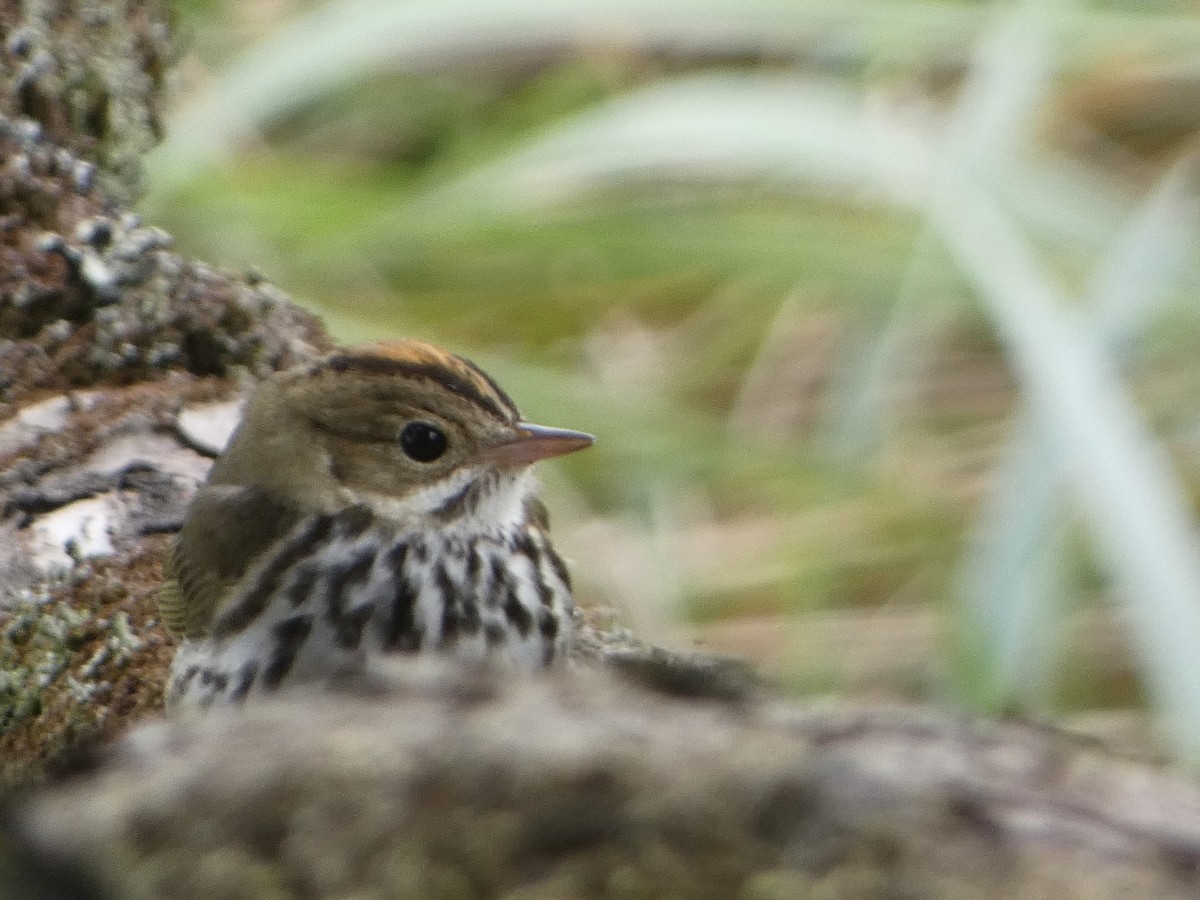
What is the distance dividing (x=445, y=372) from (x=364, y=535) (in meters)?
0.14

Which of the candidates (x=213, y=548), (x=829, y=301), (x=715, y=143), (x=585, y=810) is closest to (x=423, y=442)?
(x=213, y=548)

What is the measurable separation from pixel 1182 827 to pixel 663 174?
2.86 meters

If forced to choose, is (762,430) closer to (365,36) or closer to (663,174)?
(663,174)

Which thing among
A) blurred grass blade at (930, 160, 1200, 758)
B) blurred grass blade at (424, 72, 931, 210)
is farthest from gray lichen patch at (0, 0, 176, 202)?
blurred grass blade at (930, 160, 1200, 758)

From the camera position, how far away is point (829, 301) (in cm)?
351

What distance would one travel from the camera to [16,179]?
1.76m

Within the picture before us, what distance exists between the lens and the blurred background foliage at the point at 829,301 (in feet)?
8.11

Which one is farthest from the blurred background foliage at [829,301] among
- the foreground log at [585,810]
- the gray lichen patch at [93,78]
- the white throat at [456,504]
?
the foreground log at [585,810]

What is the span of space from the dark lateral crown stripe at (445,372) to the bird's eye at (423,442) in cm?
4

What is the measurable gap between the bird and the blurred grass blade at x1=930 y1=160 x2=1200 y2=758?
0.72 metres

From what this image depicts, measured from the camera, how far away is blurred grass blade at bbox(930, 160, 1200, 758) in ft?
6.94

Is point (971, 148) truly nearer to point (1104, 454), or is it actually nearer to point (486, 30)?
point (1104, 454)

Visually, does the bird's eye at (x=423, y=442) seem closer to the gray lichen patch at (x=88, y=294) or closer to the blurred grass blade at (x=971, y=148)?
the gray lichen patch at (x=88, y=294)

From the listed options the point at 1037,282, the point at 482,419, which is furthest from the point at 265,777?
the point at 1037,282
